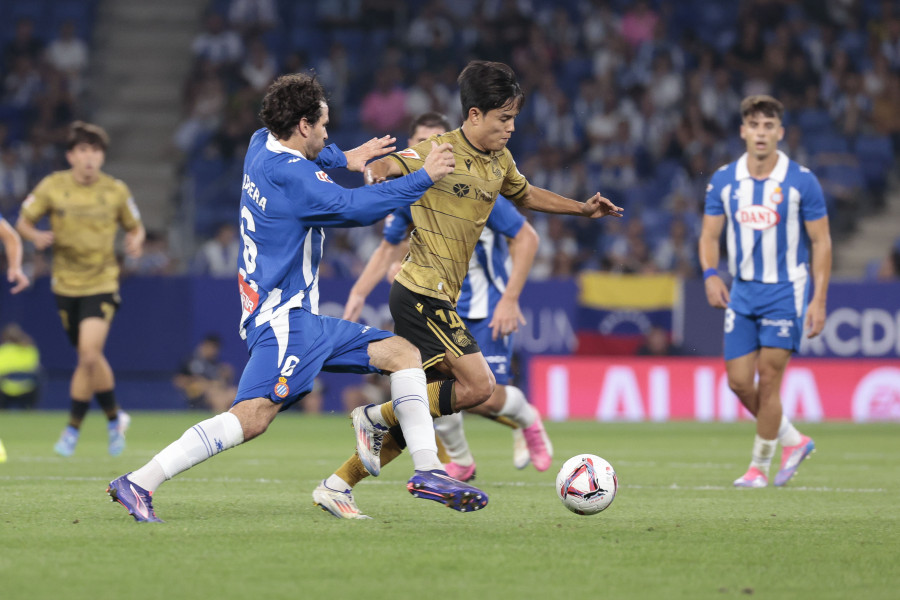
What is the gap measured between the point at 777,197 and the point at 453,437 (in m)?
2.57

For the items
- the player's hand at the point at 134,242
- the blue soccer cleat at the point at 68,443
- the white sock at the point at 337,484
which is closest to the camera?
the white sock at the point at 337,484

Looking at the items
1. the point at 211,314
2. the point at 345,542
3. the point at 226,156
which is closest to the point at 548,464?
the point at 345,542

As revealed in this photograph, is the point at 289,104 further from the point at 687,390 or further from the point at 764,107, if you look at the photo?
the point at 687,390

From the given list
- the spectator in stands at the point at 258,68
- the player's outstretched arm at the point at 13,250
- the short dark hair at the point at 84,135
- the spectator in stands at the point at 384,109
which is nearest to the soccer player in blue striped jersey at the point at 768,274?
the player's outstretched arm at the point at 13,250

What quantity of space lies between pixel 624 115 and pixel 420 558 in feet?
51.4

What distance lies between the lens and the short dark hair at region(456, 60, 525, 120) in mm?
6332

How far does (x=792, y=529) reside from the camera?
5922mm

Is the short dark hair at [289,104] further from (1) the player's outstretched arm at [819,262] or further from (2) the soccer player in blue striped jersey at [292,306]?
(1) the player's outstretched arm at [819,262]

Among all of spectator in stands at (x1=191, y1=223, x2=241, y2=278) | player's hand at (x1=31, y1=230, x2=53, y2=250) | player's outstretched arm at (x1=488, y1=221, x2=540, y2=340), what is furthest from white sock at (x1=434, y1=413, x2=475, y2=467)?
spectator in stands at (x1=191, y1=223, x2=241, y2=278)

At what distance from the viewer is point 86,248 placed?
10.7 m

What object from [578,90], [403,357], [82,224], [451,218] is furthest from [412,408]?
[578,90]

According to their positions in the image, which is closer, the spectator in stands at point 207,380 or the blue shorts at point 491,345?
the blue shorts at point 491,345

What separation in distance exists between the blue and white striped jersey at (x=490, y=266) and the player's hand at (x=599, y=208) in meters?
1.67

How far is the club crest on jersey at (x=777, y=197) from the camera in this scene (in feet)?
27.3
